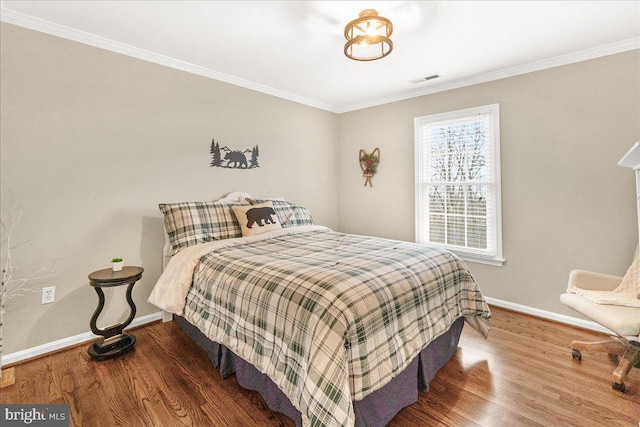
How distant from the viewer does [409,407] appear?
165cm

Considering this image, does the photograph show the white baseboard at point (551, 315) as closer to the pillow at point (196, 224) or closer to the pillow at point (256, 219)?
the pillow at point (256, 219)

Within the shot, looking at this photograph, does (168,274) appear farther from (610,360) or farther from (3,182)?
(610,360)

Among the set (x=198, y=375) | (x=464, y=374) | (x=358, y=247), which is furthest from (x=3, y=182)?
(x=464, y=374)

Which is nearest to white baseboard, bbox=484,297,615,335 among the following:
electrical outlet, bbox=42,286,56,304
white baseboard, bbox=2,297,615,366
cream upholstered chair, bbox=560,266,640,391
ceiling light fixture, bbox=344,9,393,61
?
white baseboard, bbox=2,297,615,366

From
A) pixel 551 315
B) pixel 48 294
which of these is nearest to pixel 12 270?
pixel 48 294

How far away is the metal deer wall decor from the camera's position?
4094 millimetres

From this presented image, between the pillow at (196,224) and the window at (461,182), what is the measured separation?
228 centimetres

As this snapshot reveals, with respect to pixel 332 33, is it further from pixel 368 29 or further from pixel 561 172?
pixel 561 172

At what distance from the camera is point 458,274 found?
2.14m

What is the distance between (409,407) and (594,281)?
1.77m

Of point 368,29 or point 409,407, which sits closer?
point 409,407

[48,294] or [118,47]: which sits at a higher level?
[118,47]

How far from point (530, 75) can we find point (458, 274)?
2175 mm

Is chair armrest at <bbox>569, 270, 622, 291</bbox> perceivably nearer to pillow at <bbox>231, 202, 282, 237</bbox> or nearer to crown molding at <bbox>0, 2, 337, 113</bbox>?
pillow at <bbox>231, 202, 282, 237</bbox>
